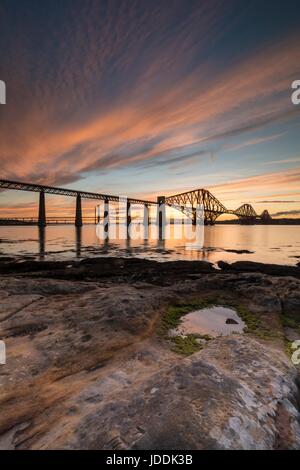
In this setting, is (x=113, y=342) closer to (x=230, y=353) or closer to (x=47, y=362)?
(x=47, y=362)

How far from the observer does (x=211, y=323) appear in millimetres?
7816

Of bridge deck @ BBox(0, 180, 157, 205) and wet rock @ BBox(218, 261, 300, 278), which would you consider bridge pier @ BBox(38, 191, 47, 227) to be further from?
wet rock @ BBox(218, 261, 300, 278)

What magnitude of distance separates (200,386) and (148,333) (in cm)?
306

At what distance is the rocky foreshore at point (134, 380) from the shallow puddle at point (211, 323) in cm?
42

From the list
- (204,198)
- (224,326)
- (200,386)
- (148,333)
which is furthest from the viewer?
(204,198)

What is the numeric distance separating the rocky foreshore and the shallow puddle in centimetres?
42

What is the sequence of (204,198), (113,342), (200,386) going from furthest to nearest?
(204,198) < (113,342) < (200,386)

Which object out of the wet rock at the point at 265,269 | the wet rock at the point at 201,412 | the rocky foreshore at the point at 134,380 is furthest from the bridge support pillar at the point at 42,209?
the wet rock at the point at 201,412

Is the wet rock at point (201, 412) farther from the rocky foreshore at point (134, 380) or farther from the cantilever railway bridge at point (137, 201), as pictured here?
the cantilever railway bridge at point (137, 201)

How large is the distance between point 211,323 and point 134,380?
420 centimetres

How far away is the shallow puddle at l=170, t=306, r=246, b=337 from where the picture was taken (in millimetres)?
7120

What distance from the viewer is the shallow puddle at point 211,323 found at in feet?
23.4

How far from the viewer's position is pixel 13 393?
13.0 feet
